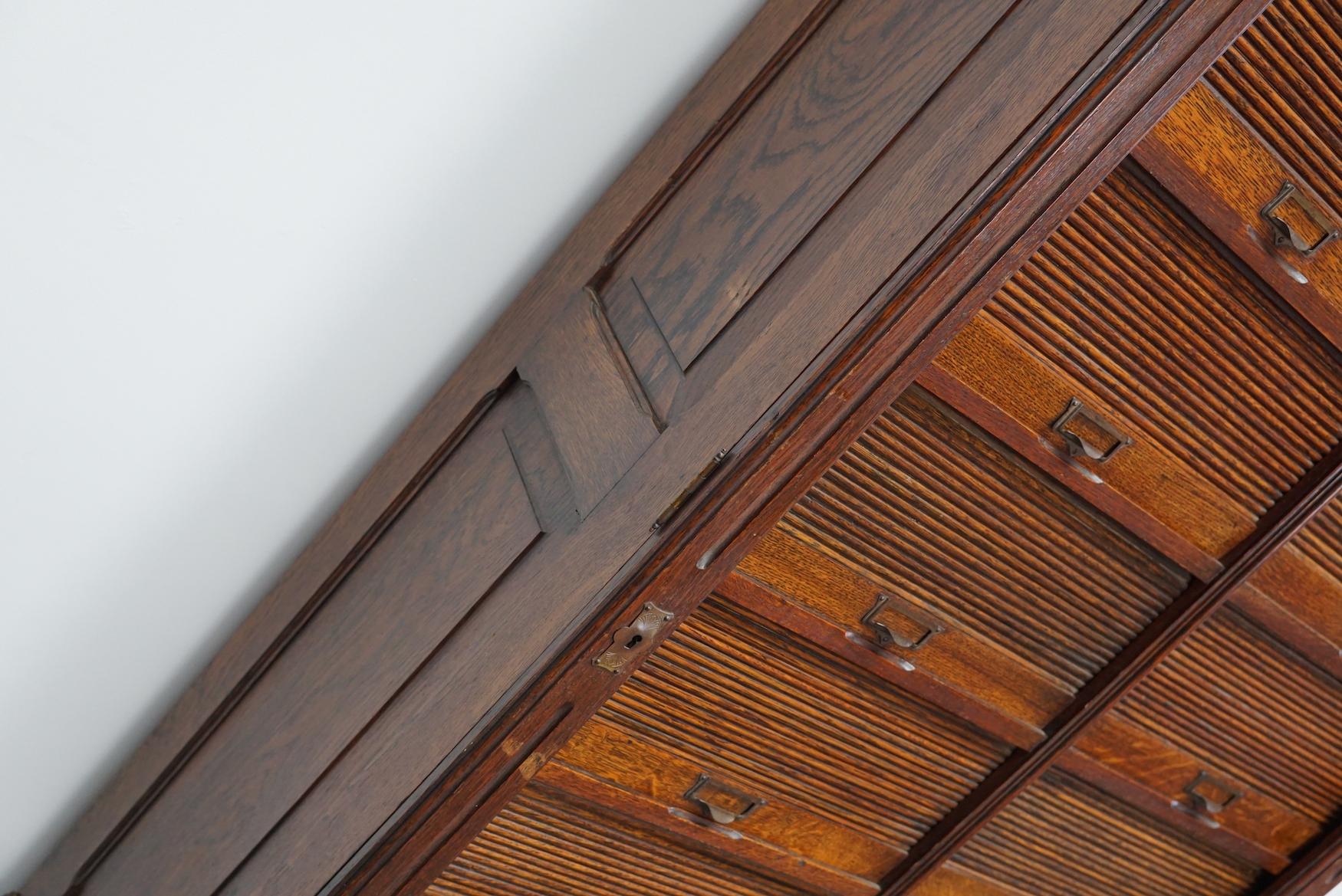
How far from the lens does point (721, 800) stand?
164 centimetres

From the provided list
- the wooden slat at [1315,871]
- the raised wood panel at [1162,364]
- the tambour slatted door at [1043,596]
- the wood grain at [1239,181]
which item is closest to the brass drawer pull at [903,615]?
the tambour slatted door at [1043,596]

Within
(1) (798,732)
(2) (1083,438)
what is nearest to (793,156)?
(2) (1083,438)

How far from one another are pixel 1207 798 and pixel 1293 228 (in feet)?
3.39

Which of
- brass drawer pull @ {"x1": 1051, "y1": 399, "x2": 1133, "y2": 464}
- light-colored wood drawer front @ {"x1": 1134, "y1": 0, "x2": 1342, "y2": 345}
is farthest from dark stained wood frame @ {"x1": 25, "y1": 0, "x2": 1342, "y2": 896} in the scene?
brass drawer pull @ {"x1": 1051, "y1": 399, "x2": 1133, "y2": 464}

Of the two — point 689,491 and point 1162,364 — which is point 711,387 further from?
point 1162,364

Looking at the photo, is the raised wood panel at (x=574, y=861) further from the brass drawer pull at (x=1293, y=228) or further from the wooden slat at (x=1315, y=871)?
the brass drawer pull at (x=1293, y=228)

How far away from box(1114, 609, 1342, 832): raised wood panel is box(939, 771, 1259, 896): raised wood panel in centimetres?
16

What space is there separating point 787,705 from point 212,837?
0.81 metres

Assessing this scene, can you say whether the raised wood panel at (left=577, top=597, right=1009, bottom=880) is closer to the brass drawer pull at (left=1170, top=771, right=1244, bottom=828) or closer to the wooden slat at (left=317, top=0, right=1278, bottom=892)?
the wooden slat at (left=317, top=0, right=1278, bottom=892)

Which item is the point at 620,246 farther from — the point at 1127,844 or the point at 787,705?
the point at 1127,844

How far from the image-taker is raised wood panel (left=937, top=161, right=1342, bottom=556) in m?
1.41

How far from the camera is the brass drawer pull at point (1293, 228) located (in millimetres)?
1423

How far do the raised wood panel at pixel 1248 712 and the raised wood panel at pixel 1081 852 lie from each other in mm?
156

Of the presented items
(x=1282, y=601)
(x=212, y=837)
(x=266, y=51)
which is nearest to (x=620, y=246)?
(x=266, y=51)
